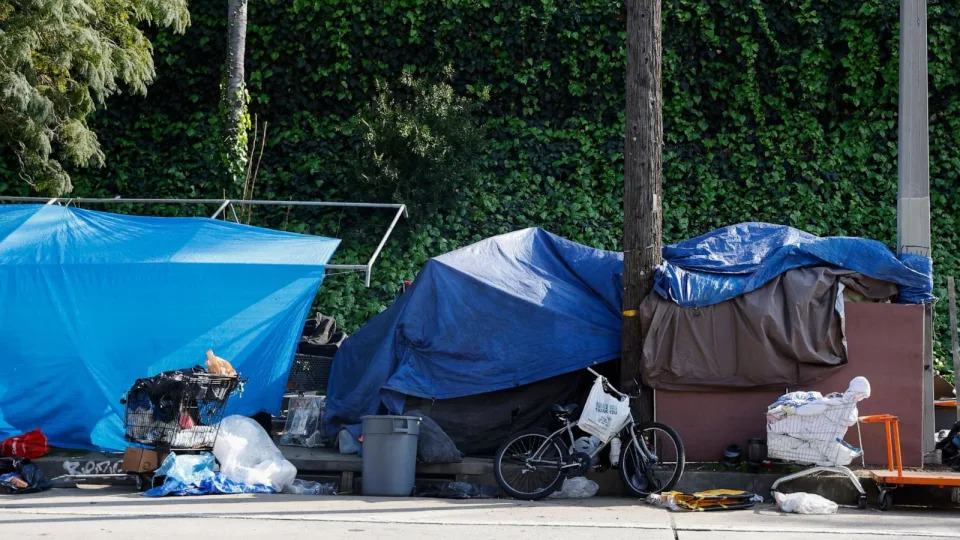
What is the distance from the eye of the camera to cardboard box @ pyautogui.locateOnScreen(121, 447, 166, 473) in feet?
30.3

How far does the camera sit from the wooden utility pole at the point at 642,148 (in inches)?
402

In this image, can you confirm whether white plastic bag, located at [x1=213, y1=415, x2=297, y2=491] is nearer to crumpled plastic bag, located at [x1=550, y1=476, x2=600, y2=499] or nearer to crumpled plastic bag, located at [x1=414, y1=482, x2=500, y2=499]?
crumpled plastic bag, located at [x1=414, y1=482, x2=500, y2=499]

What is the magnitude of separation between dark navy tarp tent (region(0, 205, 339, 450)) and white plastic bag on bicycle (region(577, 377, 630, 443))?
3515 mm

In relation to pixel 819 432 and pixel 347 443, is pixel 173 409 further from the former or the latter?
pixel 819 432

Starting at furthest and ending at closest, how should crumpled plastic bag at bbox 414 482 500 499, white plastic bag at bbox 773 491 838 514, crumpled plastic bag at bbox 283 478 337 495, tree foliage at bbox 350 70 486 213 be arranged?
tree foliage at bbox 350 70 486 213
crumpled plastic bag at bbox 283 478 337 495
crumpled plastic bag at bbox 414 482 500 499
white plastic bag at bbox 773 491 838 514

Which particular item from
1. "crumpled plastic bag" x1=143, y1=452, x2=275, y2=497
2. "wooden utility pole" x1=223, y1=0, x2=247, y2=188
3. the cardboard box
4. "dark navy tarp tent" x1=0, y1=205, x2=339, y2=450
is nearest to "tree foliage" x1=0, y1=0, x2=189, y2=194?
"wooden utility pole" x1=223, y1=0, x2=247, y2=188

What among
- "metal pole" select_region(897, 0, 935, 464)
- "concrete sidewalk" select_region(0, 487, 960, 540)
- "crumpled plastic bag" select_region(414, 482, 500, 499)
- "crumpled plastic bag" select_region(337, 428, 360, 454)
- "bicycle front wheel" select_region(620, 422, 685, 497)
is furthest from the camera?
"metal pole" select_region(897, 0, 935, 464)

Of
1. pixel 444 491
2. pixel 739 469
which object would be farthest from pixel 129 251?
pixel 739 469

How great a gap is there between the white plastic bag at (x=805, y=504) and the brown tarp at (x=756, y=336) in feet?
4.97

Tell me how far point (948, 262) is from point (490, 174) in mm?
6947

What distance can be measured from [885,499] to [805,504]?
0.87 metres

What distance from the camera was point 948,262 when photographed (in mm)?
14977

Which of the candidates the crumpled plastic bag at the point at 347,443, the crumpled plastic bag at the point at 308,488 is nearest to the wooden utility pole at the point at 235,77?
the crumpled plastic bag at the point at 347,443

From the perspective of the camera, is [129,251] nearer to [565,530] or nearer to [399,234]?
[399,234]
